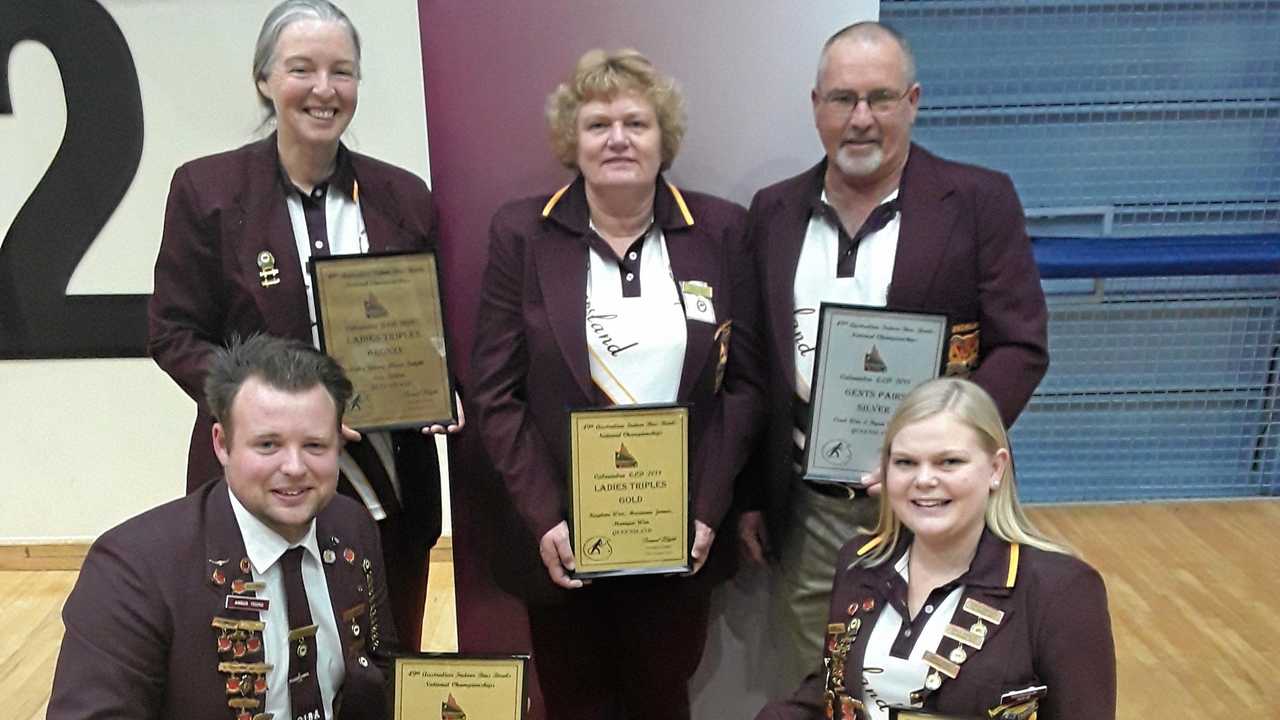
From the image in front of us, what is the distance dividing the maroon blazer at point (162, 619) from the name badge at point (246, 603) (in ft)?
0.04

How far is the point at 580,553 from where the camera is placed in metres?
2.33

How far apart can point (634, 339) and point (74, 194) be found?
2.85m

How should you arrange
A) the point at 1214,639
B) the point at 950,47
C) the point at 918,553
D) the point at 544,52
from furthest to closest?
the point at 950,47
the point at 1214,639
the point at 544,52
the point at 918,553

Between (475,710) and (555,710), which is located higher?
(475,710)

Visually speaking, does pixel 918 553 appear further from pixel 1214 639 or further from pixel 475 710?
pixel 1214 639

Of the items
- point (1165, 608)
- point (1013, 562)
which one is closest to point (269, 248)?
point (1013, 562)

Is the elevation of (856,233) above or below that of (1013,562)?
above

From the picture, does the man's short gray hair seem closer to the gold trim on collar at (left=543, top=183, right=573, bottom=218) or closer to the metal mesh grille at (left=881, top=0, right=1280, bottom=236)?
the gold trim on collar at (left=543, top=183, right=573, bottom=218)

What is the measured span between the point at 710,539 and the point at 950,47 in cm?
304

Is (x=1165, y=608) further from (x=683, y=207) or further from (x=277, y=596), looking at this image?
(x=277, y=596)

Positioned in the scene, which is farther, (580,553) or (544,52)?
(544,52)

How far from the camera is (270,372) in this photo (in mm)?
1849

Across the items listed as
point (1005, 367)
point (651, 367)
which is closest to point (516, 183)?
point (651, 367)

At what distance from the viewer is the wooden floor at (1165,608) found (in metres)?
3.61
